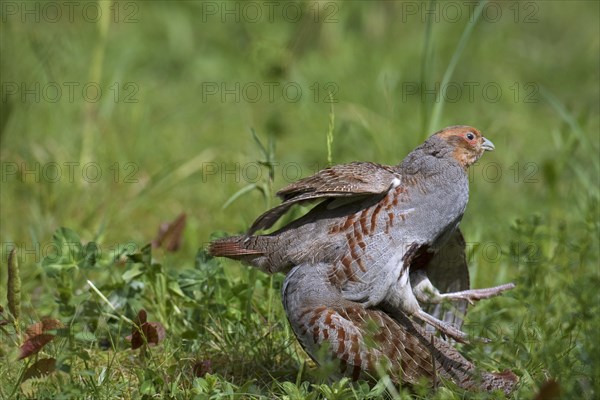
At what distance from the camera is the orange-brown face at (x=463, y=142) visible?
3727 mm

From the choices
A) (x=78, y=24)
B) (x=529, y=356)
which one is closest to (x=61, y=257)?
(x=529, y=356)

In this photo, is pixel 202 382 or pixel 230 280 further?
pixel 230 280

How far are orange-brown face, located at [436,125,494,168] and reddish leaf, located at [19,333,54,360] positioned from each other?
1.68 meters

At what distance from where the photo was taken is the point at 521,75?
7941 millimetres

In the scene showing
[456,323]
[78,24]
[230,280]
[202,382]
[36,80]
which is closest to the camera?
[202,382]

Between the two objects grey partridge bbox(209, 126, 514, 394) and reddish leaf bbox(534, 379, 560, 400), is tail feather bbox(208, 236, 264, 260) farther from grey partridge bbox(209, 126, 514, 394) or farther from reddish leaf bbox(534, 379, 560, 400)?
reddish leaf bbox(534, 379, 560, 400)

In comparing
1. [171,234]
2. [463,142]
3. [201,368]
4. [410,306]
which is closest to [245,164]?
[171,234]

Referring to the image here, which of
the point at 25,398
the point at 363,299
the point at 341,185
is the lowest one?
the point at 25,398

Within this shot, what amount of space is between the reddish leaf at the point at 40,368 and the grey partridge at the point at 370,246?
0.86m

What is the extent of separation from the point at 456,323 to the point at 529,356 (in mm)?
642

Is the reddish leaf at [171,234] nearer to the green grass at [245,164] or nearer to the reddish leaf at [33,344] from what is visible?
the green grass at [245,164]

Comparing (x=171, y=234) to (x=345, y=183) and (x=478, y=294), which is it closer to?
(x=345, y=183)

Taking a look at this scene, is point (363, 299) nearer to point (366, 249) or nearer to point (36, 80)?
point (366, 249)

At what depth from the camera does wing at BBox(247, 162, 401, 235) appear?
3.57 m
